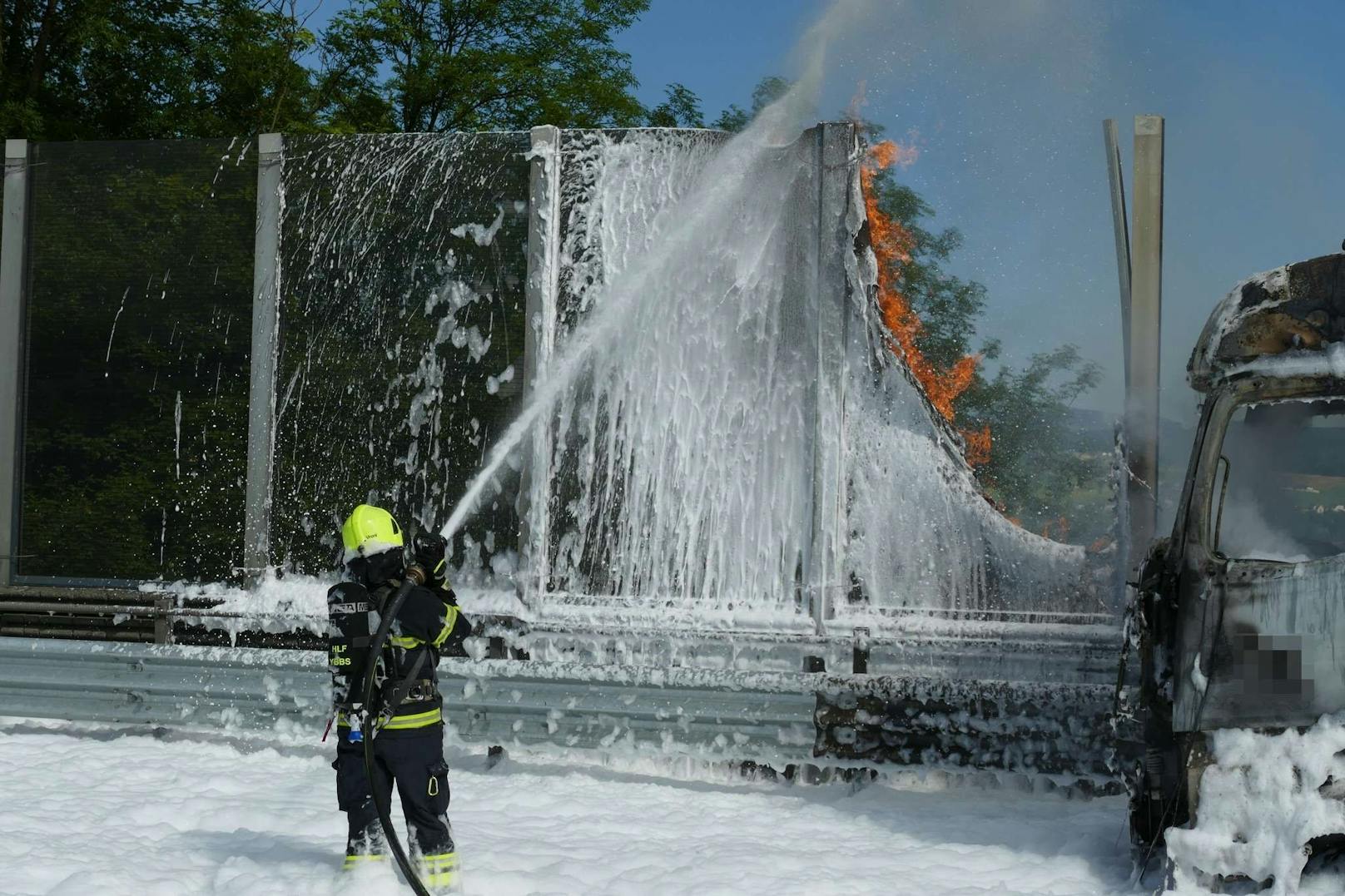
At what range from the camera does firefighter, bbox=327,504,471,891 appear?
15.8ft

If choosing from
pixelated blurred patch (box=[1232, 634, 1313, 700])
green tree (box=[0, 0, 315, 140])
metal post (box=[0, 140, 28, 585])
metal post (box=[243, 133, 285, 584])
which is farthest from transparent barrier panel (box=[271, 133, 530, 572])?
green tree (box=[0, 0, 315, 140])

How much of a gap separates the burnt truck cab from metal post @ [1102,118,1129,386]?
8.71 feet

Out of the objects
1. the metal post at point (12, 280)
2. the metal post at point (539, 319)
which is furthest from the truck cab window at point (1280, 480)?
the metal post at point (12, 280)

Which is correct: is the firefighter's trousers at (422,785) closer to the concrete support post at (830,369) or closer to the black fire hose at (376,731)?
the black fire hose at (376,731)

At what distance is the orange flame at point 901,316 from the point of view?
28.2ft

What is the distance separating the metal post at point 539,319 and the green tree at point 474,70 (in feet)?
34.5

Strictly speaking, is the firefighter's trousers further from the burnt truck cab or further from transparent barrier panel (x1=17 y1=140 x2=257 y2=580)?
transparent barrier panel (x1=17 y1=140 x2=257 y2=580)

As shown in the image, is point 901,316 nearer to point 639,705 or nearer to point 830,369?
point 830,369

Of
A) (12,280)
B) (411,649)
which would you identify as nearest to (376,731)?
(411,649)

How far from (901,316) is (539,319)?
2.53 metres

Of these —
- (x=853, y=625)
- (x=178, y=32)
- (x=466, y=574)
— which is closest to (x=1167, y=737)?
(x=853, y=625)

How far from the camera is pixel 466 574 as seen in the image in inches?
361

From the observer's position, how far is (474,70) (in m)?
19.4

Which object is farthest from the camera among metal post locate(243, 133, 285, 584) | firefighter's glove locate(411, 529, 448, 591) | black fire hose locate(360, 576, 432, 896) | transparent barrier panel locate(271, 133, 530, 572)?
metal post locate(243, 133, 285, 584)
